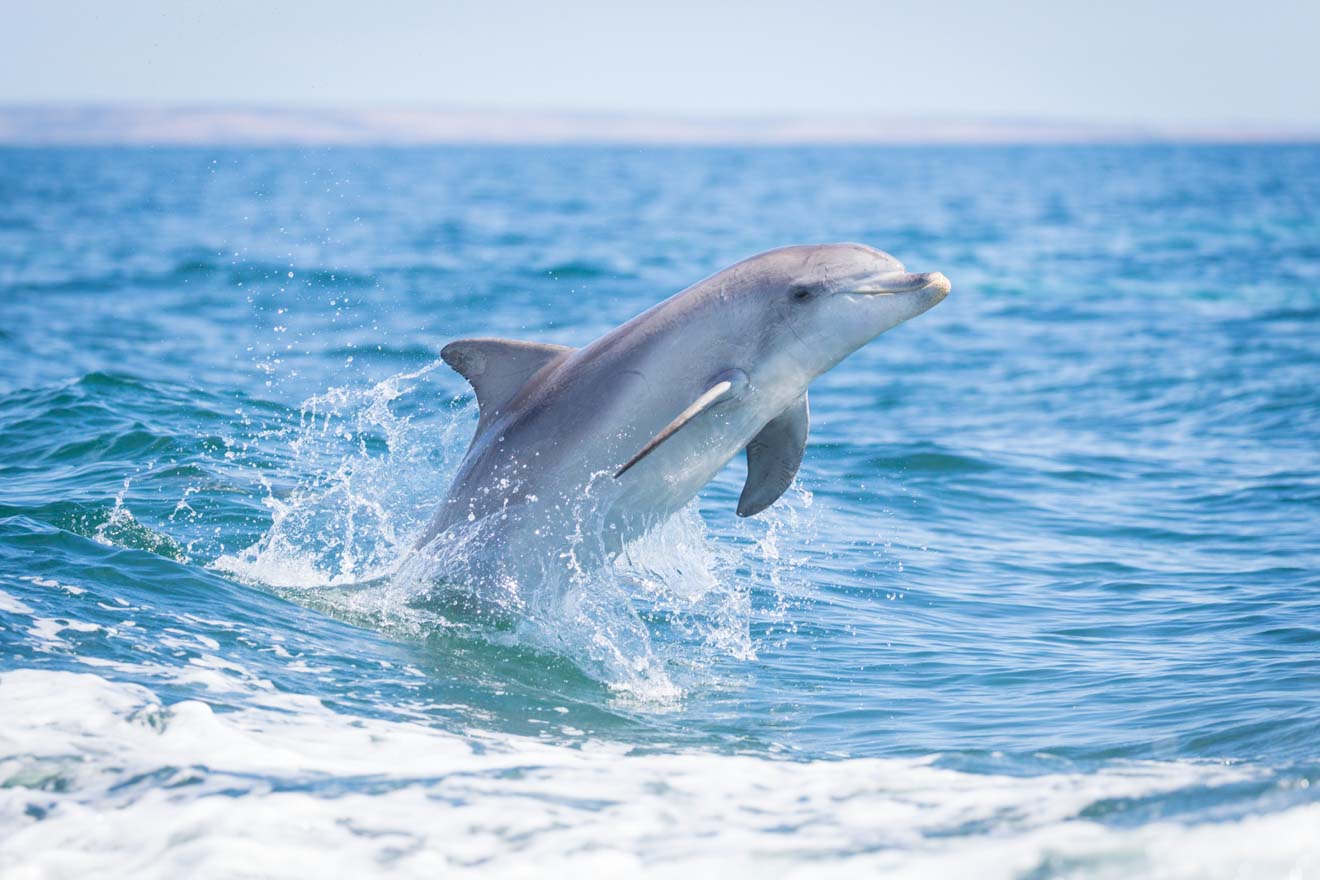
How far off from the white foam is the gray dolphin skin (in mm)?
1830

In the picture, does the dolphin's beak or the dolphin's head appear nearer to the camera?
the dolphin's beak

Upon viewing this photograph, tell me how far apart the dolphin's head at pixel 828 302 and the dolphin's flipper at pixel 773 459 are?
507 mm

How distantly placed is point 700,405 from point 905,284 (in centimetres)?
128

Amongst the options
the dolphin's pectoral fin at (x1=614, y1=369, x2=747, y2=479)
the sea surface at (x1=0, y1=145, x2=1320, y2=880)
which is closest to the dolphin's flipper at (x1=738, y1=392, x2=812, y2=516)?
the dolphin's pectoral fin at (x1=614, y1=369, x2=747, y2=479)

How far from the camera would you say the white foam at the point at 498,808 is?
4625mm

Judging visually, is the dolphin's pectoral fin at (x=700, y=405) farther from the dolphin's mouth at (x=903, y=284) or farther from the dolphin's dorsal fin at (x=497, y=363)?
the dolphin's dorsal fin at (x=497, y=363)

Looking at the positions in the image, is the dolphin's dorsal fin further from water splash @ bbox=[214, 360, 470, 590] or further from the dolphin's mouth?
the dolphin's mouth

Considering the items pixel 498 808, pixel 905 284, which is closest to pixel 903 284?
pixel 905 284

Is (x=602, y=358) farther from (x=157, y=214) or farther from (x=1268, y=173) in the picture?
(x=1268, y=173)

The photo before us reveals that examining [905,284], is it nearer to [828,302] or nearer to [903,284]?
[903,284]

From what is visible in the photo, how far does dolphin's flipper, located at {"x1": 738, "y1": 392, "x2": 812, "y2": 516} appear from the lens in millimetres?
7852

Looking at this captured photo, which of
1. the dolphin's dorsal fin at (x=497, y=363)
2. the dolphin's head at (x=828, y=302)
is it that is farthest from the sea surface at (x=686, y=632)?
the dolphin's head at (x=828, y=302)

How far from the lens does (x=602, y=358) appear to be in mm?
7621

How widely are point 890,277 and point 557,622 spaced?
8.67ft
